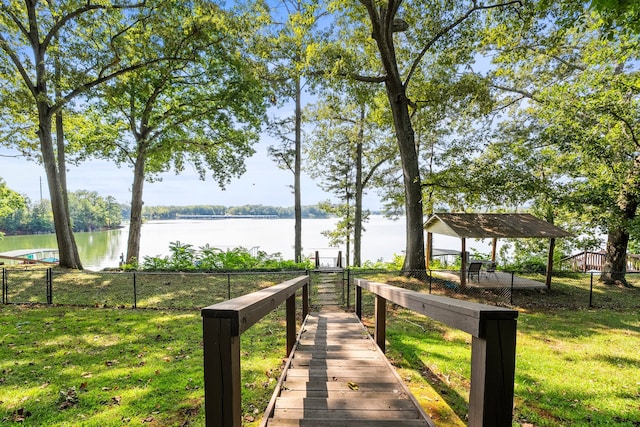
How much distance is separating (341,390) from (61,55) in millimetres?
15119

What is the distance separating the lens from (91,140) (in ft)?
47.8

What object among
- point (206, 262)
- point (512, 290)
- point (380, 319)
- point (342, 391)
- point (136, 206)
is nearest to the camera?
point (342, 391)

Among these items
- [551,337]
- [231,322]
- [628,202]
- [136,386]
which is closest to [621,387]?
[551,337]

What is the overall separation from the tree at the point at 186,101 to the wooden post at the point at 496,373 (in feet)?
44.9

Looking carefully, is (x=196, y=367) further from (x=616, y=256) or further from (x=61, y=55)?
(x=616, y=256)

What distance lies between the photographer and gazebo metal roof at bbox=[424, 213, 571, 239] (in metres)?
9.91

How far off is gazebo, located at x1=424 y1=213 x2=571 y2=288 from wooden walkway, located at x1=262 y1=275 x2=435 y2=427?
277 inches

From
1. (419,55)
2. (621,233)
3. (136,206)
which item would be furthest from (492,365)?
(136,206)

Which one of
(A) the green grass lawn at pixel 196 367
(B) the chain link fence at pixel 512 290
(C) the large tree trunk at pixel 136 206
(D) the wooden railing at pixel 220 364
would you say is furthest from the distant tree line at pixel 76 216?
(D) the wooden railing at pixel 220 364

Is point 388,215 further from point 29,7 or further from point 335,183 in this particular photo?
point 29,7

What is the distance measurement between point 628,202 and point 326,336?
540 inches

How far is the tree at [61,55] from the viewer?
35.1 feet

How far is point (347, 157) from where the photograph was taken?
21.5 m

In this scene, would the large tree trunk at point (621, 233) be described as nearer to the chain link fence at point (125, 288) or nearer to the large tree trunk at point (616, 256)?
the large tree trunk at point (616, 256)
